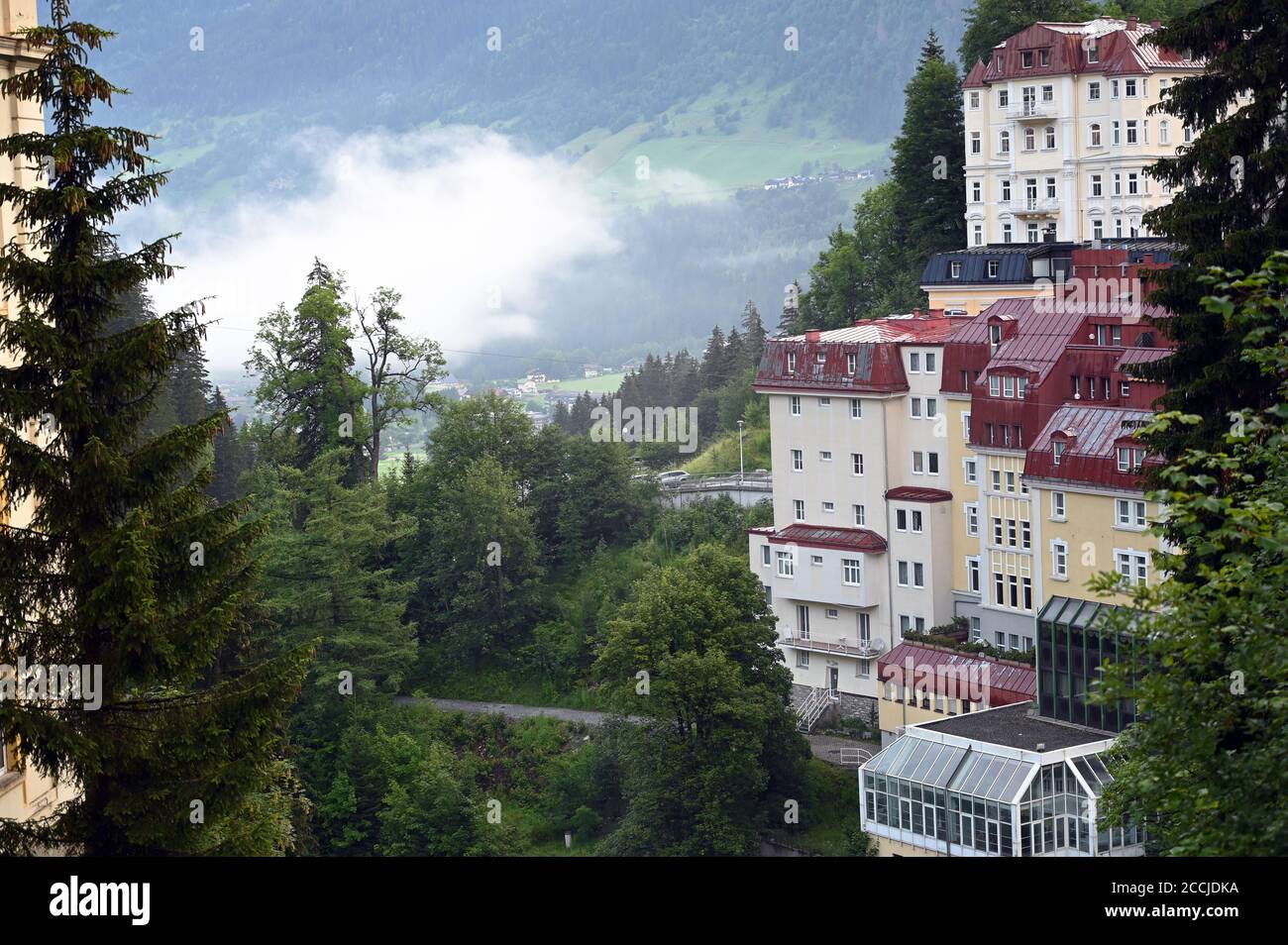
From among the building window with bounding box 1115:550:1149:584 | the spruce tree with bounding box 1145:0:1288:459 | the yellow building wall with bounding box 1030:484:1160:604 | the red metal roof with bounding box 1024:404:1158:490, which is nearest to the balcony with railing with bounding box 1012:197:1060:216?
the red metal roof with bounding box 1024:404:1158:490

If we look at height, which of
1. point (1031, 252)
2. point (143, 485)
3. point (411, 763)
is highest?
point (1031, 252)

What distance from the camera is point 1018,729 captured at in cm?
5097

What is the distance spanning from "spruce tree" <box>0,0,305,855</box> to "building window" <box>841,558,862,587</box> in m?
46.4

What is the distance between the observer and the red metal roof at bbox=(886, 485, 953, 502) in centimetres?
6312

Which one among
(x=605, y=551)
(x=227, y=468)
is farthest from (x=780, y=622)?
(x=227, y=468)

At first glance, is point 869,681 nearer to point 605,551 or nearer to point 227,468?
point 605,551

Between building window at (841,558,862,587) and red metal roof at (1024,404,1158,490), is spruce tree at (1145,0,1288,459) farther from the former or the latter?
building window at (841,558,862,587)

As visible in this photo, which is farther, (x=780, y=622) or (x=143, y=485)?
(x=780, y=622)

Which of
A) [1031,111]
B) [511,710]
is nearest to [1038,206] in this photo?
[1031,111]

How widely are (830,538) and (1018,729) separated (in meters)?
16.1

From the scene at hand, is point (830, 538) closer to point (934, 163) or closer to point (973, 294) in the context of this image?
point (973, 294)
